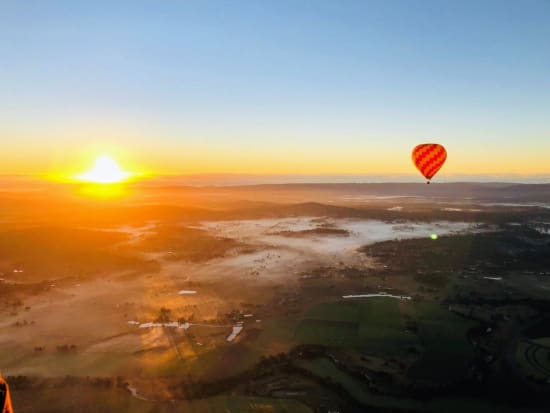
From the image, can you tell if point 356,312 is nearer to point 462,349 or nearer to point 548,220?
point 462,349

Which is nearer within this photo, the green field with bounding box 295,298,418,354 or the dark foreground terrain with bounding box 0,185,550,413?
the dark foreground terrain with bounding box 0,185,550,413

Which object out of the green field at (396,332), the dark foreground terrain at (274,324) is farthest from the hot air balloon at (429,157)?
the green field at (396,332)

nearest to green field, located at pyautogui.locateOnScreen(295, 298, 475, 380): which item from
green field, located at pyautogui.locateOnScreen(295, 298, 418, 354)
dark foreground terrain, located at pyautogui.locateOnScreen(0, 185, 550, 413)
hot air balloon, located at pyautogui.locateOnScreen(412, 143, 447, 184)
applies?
green field, located at pyautogui.locateOnScreen(295, 298, 418, 354)

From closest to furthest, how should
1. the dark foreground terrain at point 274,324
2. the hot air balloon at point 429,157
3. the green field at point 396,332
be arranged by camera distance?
the dark foreground terrain at point 274,324
the green field at point 396,332
the hot air balloon at point 429,157

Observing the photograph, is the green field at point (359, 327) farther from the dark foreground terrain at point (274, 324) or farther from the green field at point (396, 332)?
the dark foreground terrain at point (274, 324)

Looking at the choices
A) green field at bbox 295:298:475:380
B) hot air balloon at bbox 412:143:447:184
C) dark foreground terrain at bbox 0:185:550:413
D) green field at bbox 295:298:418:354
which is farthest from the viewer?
hot air balloon at bbox 412:143:447:184

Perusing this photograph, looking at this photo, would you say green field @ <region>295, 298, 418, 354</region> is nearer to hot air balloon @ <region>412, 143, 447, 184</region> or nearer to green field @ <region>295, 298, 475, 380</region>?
green field @ <region>295, 298, 475, 380</region>

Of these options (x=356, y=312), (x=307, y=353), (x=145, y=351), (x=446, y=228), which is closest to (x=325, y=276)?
(x=356, y=312)

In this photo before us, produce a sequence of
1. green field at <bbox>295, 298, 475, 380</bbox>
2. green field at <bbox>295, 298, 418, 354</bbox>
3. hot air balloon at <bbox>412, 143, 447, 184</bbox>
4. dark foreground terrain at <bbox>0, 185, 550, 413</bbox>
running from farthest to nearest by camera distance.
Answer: hot air balloon at <bbox>412, 143, 447, 184</bbox> → green field at <bbox>295, 298, 418, 354</bbox> → green field at <bbox>295, 298, 475, 380</bbox> → dark foreground terrain at <bbox>0, 185, 550, 413</bbox>
